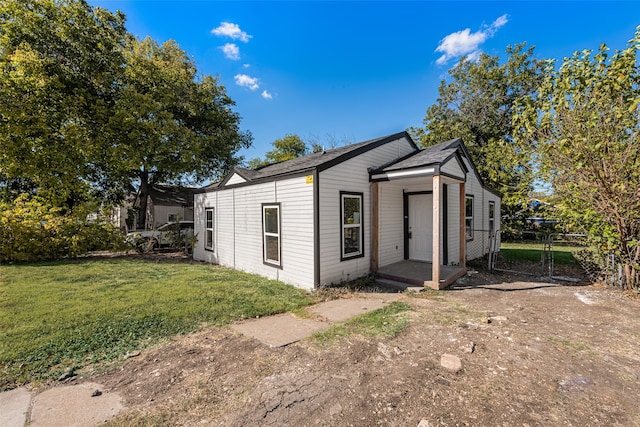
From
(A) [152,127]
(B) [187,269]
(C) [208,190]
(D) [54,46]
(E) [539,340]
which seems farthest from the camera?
(A) [152,127]

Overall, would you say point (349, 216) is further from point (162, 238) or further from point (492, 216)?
point (162, 238)

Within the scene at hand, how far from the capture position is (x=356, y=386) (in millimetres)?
2752

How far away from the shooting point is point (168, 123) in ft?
49.8

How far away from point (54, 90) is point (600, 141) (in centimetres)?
1944

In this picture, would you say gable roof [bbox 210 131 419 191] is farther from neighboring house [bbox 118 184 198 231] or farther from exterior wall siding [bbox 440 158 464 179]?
neighboring house [bbox 118 184 198 231]

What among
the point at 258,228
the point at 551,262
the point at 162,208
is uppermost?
the point at 162,208

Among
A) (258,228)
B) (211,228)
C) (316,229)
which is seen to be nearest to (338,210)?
(316,229)

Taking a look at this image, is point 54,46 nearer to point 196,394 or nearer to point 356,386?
point 196,394

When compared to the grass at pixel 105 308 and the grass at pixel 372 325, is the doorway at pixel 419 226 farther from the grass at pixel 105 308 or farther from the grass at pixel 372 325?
the grass at pixel 105 308

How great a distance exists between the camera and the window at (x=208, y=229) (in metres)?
10.6

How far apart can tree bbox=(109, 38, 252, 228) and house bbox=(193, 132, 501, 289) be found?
288 inches

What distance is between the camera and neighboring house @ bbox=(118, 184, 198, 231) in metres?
21.3

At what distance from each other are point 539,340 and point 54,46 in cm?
2076

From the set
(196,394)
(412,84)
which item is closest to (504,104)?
(412,84)
